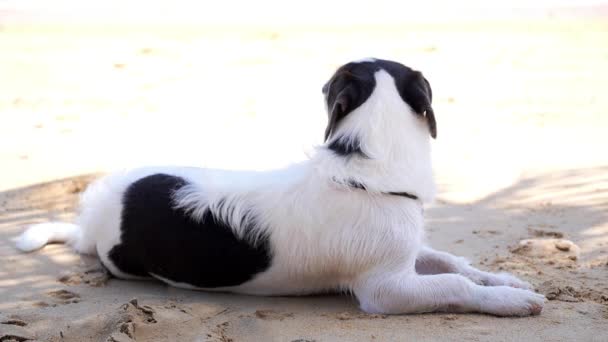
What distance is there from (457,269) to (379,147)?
896 millimetres

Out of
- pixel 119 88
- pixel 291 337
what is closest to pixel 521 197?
pixel 291 337

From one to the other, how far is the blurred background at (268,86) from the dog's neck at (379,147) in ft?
8.32

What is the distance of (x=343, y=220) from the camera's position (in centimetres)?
425

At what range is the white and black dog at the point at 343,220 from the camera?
13.8 feet

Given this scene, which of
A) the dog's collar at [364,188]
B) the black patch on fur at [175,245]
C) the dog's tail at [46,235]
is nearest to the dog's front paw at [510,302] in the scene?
the dog's collar at [364,188]

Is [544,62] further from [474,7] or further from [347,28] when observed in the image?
[474,7]

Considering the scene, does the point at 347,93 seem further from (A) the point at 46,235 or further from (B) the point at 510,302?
(A) the point at 46,235

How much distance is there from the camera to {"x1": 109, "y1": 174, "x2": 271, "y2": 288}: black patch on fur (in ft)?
14.2

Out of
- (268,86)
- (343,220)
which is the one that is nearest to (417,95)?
(343,220)

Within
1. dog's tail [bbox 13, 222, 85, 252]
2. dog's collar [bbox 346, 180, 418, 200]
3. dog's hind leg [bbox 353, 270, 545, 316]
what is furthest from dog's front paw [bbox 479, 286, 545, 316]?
dog's tail [bbox 13, 222, 85, 252]

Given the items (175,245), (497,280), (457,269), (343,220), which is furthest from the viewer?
(457,269)

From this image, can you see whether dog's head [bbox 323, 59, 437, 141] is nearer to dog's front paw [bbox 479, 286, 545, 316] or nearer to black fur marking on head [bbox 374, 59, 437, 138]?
black fur marking on head [bbox 374, 59, 437, 138]

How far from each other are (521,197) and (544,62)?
23.2 feet

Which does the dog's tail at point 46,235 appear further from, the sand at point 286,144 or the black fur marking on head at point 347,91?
the black fur marking on head at point 347,91
